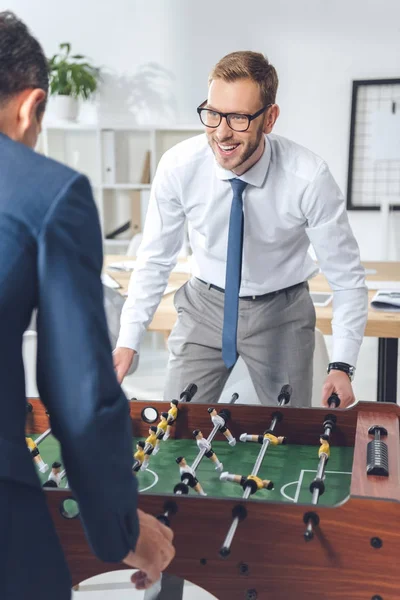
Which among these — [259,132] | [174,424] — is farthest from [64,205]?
[259,132]

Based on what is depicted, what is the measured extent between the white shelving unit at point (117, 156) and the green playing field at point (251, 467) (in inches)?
160

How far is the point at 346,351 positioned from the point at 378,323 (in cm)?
75

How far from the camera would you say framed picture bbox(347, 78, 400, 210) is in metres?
5.26

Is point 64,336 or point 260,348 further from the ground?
point 64,336

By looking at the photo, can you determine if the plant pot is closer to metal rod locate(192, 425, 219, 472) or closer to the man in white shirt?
the man in white shirt

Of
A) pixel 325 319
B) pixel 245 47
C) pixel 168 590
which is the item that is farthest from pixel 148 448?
pixel 245 47

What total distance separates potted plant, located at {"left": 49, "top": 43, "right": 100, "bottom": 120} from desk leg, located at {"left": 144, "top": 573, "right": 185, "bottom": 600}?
430 cm

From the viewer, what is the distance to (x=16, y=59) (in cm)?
81

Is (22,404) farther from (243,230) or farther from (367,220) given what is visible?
(367,220)

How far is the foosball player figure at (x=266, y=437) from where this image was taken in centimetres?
153

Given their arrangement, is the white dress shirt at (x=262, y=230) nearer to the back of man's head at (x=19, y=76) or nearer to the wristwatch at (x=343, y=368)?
the wristwatch at (x=343, y=368)

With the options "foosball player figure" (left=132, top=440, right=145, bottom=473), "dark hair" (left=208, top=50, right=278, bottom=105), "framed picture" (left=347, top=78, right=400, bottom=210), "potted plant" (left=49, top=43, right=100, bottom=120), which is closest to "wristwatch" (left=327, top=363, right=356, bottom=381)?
"foosball player figure" (left=132, top=440, right=145, bottom=473)

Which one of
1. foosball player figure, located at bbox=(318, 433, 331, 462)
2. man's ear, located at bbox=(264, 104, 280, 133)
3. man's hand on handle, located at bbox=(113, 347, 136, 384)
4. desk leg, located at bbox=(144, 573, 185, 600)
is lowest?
desk leg, located at bbox=(144, 573, 185, 600)

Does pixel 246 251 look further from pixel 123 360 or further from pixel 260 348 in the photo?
pixel 123 360
